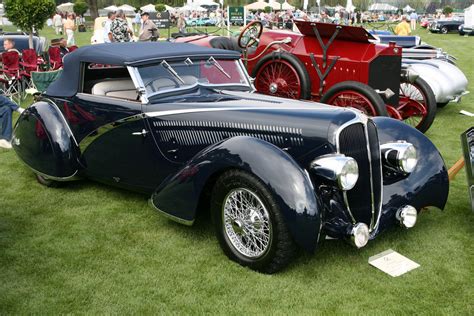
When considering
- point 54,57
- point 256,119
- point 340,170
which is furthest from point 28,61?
point 340,170

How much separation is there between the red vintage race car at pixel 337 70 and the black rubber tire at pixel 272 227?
3.49 meters

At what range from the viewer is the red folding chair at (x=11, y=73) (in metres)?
9.93

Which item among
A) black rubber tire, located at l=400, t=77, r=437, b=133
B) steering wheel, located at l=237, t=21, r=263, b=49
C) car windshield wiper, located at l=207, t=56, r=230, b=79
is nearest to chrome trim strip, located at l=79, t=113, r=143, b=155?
car windshield wiper, located at l=207, t=56, r=230, b=79

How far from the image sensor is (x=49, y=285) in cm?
338

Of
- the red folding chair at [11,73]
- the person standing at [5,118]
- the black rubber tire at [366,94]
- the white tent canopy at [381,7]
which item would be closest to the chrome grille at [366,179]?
the black rubber tire at [366,94]

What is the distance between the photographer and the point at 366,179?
364cm

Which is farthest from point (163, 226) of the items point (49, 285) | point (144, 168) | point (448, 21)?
point (448, 21)

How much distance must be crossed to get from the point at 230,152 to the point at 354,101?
11.6ft

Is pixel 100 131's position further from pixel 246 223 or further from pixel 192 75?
pixel 246 223

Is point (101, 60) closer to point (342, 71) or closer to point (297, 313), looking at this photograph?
point (297, 313)

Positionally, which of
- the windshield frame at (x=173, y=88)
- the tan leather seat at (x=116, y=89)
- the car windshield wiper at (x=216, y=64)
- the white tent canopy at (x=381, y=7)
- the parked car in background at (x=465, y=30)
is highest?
the white tent canopy at (x=381, y=7)

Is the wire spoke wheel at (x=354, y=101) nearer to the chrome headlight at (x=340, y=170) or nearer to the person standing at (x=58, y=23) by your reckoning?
the chrome headlight at (x=340, y=170)

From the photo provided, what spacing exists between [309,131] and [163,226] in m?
1.65

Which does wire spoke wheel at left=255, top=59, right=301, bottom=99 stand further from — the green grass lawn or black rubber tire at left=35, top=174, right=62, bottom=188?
black rubber tire at left=35, top=174, right=62, bottom=188
